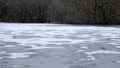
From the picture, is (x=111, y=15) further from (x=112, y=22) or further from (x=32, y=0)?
(x=32, y=0)

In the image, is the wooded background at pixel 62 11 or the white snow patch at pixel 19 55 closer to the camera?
the white snow patch at pixel 19 55

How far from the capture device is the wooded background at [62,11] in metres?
20.2

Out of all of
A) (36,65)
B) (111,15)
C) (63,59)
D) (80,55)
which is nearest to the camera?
(36,65)

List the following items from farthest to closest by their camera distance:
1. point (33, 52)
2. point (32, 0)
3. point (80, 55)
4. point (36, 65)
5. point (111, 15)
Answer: point (32, 0) → point (111, 15) → point (33, 52) → point (80, 55) → point (36, 65)

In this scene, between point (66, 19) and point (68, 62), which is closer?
point (68, 62)

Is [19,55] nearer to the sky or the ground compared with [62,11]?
nearer to the ground

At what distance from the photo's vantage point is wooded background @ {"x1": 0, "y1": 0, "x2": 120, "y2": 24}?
66.1ft

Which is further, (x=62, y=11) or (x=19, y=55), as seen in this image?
(x=62, y=11)

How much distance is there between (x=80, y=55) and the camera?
241 inches

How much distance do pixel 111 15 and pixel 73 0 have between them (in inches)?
103

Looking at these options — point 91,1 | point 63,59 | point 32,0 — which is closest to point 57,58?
point 63,59

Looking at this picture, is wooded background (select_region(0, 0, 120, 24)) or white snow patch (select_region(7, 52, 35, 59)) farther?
wooded background (select_region(0, 0, 120, 24))

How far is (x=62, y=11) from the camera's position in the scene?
20.8m

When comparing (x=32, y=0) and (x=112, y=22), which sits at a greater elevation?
(x=32, y=0)
